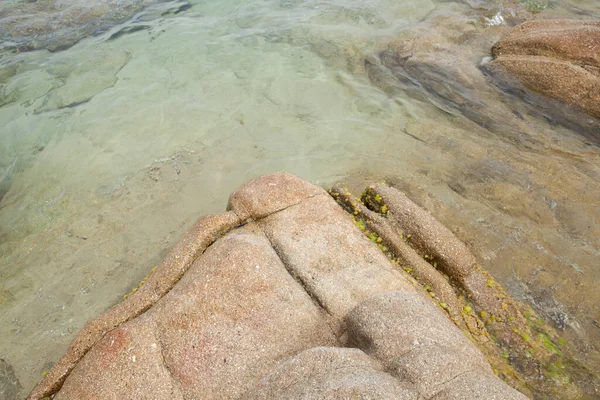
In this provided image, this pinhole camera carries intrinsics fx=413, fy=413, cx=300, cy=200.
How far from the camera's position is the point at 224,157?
27.0 feet

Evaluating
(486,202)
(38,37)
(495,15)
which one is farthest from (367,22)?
(38,37)

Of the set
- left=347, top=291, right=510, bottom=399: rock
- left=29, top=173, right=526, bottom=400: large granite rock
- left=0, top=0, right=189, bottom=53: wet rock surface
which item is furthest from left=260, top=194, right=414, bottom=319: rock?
left=0, top=0, right=189, bottom=53: wet rock surface

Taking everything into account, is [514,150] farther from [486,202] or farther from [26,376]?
[26,376]

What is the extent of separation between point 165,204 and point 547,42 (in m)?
8.80

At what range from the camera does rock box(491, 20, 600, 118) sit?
330 inches

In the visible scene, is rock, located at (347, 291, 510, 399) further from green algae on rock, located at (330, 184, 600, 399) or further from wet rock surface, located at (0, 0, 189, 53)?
wet rock surface, located at (0, 0, 189, 53)

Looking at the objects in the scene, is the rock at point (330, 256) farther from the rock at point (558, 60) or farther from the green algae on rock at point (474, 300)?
the rock at point (558, 60)

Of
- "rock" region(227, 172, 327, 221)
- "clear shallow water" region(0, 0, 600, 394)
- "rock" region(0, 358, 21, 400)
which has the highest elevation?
"rock" region(227, 172, 327, 221)

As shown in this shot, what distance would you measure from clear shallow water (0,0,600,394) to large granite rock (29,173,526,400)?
188 centimetres

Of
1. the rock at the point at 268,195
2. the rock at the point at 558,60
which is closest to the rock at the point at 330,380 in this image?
the rock at the point at 268,195

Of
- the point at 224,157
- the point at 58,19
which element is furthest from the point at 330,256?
the point at 58,19

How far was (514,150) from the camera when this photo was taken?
301 inches

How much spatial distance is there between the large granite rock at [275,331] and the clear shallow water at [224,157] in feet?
6.17

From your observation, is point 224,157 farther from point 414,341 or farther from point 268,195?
point 414,341
